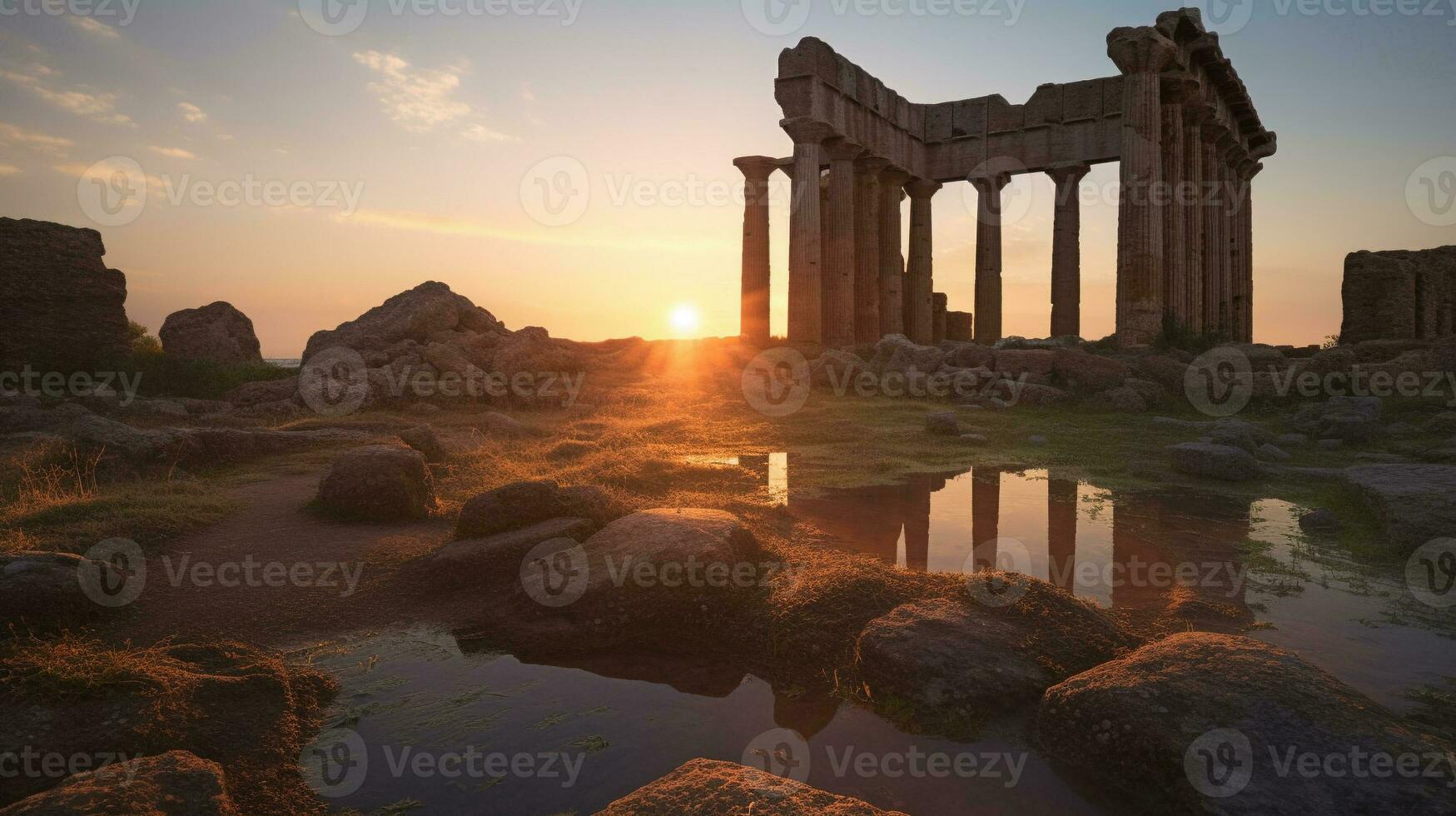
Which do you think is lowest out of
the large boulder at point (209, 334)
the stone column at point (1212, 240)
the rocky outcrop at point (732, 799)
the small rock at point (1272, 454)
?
the rocky outcrop at point (732, 799)

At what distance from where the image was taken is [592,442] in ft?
33.1

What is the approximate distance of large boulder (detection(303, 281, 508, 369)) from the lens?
1670 centimetres

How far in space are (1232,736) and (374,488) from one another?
19.8 feet

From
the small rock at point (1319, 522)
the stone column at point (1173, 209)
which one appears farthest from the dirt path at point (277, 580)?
the stone column at point (1173, 209)

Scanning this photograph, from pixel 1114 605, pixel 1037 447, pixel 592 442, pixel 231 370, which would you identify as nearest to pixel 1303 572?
pixel 1114 605

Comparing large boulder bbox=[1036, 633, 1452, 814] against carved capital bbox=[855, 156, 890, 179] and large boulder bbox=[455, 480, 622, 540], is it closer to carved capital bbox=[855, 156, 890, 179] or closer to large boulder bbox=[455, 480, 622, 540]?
large boulder bbox=[455, 480, 622, 540]

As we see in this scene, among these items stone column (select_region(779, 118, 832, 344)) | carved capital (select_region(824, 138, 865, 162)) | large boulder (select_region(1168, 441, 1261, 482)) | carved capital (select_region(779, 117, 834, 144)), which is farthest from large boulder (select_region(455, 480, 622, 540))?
carved capital (select_region(824, 138, 865, 162))

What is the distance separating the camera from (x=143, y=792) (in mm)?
2289

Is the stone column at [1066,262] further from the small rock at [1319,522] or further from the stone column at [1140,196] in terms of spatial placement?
the small rock at [1319,522]

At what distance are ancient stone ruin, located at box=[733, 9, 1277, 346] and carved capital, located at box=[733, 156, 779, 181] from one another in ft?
0.18

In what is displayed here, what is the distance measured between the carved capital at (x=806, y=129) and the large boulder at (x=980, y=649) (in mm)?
17340

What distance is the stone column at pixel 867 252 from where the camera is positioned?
23.5 m

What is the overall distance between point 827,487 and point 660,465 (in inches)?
73.3

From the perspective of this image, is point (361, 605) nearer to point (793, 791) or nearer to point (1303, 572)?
point (793, 791)
